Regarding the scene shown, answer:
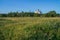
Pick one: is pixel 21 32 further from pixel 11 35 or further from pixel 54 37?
pixel 54 37

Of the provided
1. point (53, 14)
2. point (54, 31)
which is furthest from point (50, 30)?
point (53, 14)

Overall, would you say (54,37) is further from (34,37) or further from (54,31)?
(34,37)

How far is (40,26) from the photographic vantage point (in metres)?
18.7

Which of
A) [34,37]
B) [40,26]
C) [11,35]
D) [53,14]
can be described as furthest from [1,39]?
[53,14]

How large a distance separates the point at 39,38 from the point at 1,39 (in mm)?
2655

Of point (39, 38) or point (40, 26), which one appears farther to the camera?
point (40, 26)

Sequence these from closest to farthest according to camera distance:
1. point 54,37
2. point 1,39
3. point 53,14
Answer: point 1,39 → point 54,37 → point 53,14

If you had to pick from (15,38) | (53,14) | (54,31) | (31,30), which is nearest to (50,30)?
(54,31)

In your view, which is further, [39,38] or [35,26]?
[35,26]

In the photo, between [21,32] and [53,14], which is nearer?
[21,32]

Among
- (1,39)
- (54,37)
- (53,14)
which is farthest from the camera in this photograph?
(53,14)

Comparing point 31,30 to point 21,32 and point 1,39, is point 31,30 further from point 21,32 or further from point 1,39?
point 1,39

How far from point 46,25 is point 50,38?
155 centimetres

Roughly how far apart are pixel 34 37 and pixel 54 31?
2309 millimetres
